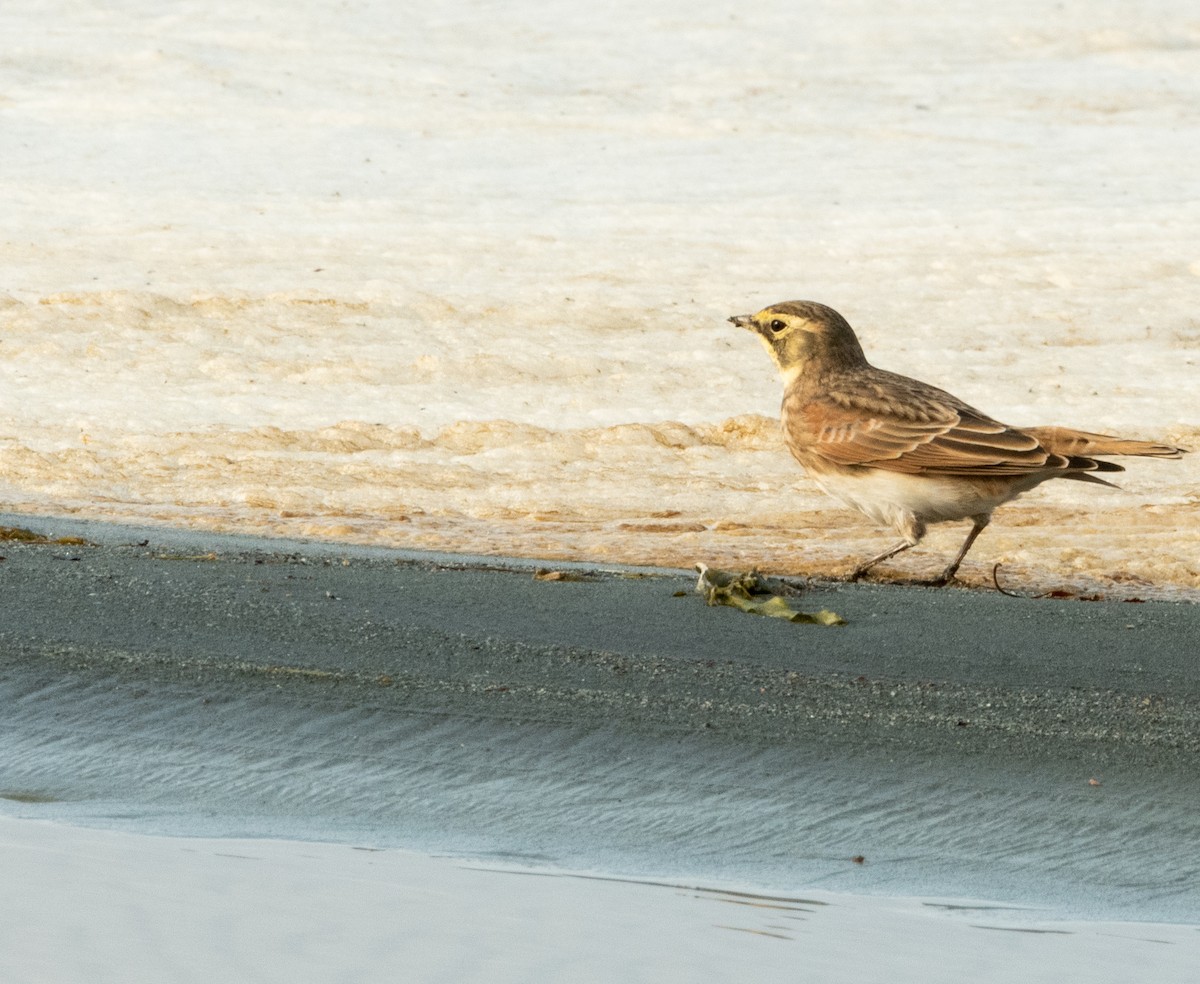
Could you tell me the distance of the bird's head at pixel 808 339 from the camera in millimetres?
9805

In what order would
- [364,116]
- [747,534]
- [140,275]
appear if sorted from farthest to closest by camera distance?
[364,116] < [140,275] < [747,534]

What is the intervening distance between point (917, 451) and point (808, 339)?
45.1 inches

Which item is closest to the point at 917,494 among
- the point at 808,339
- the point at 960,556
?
the point at 960,556

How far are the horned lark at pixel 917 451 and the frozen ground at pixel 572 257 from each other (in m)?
0.56

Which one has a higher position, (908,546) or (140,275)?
(140,275)

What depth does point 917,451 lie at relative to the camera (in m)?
8.93

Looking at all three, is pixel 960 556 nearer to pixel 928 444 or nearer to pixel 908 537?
pixel 908 537

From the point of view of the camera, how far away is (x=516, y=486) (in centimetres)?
1288

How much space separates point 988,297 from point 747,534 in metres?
9.29

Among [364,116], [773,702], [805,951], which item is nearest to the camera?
[805,951]

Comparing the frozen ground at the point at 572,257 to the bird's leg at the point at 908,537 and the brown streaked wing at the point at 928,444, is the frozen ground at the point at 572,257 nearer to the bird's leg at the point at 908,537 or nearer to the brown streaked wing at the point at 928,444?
the bird's leg at the point at 908,537

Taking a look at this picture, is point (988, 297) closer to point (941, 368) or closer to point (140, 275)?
point (941, 368)

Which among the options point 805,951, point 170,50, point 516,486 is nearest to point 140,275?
point 516,486

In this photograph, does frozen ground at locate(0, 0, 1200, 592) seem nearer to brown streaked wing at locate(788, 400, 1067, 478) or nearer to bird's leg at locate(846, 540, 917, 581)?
bird's leg at locate(846, 540, 917, 581)
